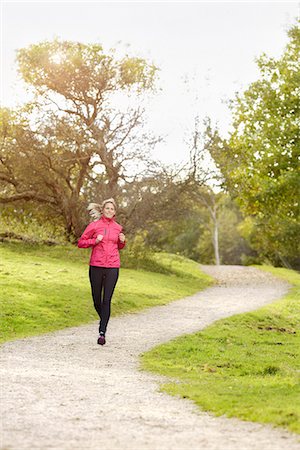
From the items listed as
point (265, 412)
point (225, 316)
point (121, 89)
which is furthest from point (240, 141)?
point (265, 412)

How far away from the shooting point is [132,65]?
3912cm

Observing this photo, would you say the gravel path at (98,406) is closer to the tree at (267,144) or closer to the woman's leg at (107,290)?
the woman's leg at (107,290)

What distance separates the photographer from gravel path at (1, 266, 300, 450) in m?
6.06

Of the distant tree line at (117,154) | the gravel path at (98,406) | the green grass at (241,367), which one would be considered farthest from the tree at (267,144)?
the gravel path at (98,406)

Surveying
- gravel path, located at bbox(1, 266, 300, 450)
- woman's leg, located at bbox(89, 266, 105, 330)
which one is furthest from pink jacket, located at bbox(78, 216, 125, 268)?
gravel path, located at bbox(1, 266, 300, 450)

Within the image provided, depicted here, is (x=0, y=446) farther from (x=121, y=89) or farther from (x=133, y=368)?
(x=121, y=89)

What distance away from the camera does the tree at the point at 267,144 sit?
33.1 metres

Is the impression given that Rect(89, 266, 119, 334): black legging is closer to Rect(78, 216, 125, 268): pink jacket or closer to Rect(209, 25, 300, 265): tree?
Rect(78, 216, 125, 268): pink jacket

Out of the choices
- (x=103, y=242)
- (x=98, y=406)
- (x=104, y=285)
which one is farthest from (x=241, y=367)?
(x=98, y=406)

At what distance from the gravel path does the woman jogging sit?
0.95 m

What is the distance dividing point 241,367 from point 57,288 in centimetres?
1098

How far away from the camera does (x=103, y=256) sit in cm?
1316

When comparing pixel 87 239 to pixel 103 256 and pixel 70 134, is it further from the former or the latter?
pixel 70 134

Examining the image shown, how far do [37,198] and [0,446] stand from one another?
3411 cm
